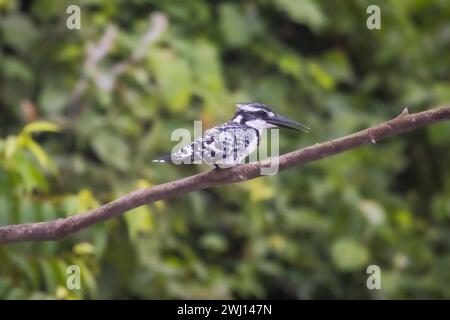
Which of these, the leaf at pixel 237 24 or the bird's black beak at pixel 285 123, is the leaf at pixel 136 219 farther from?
the leaf at pixel 237 24

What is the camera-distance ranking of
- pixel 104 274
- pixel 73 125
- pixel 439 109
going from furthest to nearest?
pixel 73 125 < pixel 104 274 < pixel 439 109

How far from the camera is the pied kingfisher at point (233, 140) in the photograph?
184 centimetres

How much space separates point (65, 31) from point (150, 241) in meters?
0.91

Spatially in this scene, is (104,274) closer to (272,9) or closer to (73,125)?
(73,125)

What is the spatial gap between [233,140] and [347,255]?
6.01ft

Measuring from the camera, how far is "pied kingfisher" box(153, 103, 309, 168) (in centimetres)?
184

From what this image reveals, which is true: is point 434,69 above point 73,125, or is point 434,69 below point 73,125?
above

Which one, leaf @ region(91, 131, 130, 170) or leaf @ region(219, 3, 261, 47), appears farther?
leaf @ region(219, 3, 261, 47)

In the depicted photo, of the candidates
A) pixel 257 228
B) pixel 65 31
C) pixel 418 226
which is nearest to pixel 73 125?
pixel 65 31

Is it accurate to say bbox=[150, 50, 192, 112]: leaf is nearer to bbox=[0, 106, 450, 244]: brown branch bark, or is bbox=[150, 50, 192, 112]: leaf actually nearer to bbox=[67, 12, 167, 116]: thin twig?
bbox=[67, 12, 167, 116]: thin twig

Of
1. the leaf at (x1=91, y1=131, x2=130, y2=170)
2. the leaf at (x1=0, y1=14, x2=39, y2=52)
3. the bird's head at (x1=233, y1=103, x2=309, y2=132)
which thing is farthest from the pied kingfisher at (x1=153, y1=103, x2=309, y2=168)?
the leaf at (x1=0, y1=14, x2=39, y2=52)

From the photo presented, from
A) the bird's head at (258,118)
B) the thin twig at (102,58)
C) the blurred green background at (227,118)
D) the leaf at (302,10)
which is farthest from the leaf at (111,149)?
the bird's head at (258,118)

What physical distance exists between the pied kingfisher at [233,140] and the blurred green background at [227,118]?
2.51 feet

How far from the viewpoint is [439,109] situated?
180 centimetres
